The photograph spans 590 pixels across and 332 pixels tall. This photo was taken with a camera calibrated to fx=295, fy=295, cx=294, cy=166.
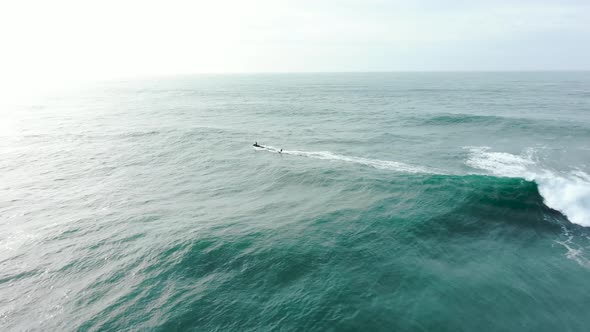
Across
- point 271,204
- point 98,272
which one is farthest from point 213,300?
point 271,204

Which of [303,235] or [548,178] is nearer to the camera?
[303,235]

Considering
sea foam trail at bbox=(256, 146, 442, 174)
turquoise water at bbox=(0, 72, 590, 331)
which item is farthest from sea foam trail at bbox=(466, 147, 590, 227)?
sea foam trail at bbox=(256, 146, 442, 174)

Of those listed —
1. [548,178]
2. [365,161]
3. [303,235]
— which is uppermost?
[548,178]

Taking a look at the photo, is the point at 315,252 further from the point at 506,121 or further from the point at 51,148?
the point at 506,121

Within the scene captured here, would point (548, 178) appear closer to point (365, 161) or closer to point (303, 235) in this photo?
point (365, 161)

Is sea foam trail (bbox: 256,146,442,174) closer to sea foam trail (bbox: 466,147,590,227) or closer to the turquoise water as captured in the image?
the turquoise water

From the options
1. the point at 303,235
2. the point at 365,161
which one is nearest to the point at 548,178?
the point at 365,161
